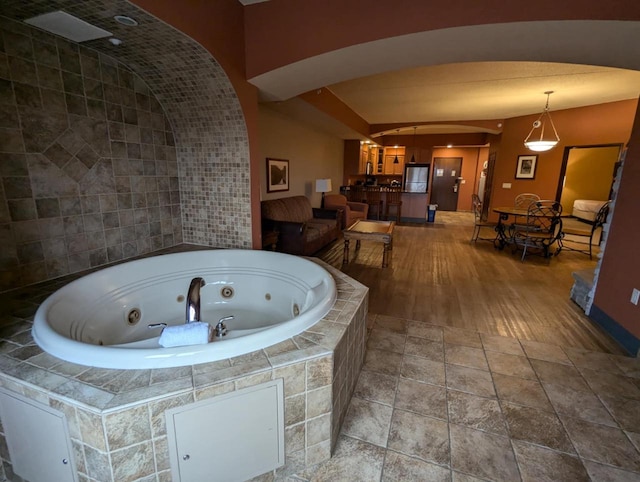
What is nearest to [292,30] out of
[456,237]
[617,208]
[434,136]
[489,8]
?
[489,8]

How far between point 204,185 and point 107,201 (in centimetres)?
80

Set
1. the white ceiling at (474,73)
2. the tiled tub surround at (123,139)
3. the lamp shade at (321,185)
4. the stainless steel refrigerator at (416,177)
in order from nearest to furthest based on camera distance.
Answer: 1. the tiled tub surround at (123,139)
2. the white ceiling at (474,73)
3. the lamp shade at (321,185)
4. the stainless steel refrigerator at (416,177)

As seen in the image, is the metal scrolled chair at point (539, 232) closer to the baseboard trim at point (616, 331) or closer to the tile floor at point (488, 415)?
the baseboard trim at point (616, 331)

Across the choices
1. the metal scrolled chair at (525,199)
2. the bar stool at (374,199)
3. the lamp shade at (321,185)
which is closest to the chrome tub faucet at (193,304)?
the lamp shade at (321,185)

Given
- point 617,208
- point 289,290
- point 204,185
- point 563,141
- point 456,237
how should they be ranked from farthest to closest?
point 456,237 < point 563,141 < point 204,185 < point 617,208 < point 289,290

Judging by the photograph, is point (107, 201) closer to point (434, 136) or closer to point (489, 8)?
point (489, 8)

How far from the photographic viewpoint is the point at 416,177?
8.70 m

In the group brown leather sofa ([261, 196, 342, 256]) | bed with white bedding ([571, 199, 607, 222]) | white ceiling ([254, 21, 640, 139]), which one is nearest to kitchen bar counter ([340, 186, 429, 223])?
white ceiling ([254, 21, 640, 139])

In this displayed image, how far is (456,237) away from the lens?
6.36 metres

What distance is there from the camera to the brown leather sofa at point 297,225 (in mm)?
4073

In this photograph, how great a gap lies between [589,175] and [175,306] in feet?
37.2

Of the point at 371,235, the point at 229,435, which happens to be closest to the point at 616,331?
the point at 371,235

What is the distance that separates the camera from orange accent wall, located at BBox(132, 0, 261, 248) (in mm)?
1760

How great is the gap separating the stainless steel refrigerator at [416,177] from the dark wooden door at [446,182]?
2.45 m
